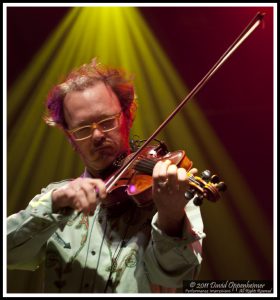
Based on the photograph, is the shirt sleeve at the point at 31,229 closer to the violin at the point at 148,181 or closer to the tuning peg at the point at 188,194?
the violin at the point at 148,181

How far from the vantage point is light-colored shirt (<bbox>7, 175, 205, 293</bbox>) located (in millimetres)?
1388

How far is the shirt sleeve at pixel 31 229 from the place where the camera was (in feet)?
4.62

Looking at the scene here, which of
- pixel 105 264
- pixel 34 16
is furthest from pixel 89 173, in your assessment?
pixel 34 16

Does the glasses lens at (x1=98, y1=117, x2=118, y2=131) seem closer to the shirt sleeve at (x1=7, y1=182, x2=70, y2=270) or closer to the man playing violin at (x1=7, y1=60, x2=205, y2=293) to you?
the man playing violin at (x1=7, y1=60, x2=205, y2=293)

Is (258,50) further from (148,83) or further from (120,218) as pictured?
(120,218)

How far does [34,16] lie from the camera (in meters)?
1.95

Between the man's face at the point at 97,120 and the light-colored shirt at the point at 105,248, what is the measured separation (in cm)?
18

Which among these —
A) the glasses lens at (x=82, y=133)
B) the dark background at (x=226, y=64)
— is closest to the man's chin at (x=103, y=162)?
the glasses lens at (x=82, y=133)

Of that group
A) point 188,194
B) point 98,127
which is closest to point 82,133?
point 98,127

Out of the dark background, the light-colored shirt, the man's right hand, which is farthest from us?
the dark background

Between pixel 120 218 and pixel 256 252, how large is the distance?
0.88 m

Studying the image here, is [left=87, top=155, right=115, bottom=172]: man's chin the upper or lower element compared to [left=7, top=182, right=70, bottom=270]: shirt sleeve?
upper

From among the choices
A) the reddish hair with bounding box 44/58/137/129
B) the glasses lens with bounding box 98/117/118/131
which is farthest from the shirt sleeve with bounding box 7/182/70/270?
the reddish hair with bounding box 44/58/137/129

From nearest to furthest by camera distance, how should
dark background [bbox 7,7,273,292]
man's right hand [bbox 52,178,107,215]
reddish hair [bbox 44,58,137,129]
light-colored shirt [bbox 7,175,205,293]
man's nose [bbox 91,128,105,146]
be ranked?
1. man's right hand [bbox 52,178,107,215]
2. light-colored shirt [bbox 7,175,205,293]
3. man's nose [bbox 91,128,105,146]
4. reddish hair [bbox 44,58,137,129]
5. dark background [bbox 7,7,273,292]
